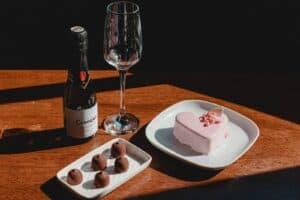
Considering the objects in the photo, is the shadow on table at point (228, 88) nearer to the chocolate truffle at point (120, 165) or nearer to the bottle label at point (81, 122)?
the bottle label at point (81, 122)

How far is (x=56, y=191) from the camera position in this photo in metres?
0.98

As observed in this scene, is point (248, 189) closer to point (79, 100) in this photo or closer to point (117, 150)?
point (117, 150)

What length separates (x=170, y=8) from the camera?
1831 millimetres

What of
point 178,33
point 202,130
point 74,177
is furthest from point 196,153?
point 178,33

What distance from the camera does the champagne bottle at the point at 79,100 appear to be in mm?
1057

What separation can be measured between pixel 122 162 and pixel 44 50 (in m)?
1.02

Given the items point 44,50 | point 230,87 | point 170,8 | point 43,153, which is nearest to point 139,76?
point 230,87

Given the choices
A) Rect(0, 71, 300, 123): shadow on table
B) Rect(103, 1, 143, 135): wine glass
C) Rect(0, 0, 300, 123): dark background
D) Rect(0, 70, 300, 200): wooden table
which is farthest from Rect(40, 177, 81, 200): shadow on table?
Rect(0, 0, 300, 123): dark background

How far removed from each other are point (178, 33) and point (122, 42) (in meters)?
0.80

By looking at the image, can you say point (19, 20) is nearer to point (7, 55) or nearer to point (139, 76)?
point (7, 55)

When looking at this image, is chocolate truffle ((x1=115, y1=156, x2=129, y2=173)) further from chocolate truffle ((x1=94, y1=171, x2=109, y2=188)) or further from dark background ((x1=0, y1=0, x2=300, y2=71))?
dark background ((x1=0, y1=0, x2=300, y2=71))

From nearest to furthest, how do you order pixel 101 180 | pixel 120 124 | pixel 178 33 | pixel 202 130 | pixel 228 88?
pixel 101 180
pixel 202 130
pixel 120 124
pixel 228 88
pixel 178 33

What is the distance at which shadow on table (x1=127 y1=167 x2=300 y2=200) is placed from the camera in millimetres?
984

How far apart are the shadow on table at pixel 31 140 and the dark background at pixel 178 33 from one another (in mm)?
673
